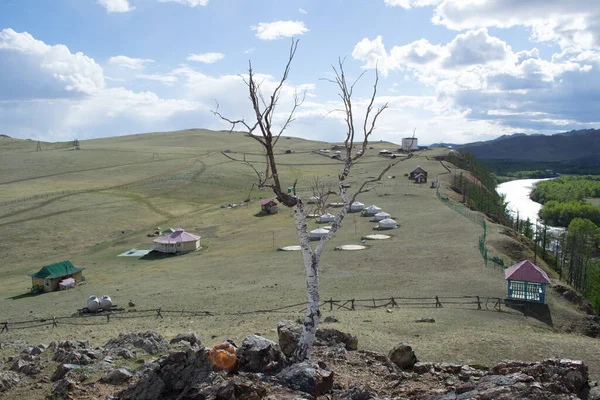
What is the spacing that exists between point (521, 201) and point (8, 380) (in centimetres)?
14249

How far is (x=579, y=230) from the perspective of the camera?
2758 inches

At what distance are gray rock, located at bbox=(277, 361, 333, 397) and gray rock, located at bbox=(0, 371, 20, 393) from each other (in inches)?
265

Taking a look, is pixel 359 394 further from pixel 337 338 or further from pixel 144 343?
pixel 144 343

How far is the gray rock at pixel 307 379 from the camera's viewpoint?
10.0 m

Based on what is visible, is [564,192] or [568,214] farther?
[564,192]

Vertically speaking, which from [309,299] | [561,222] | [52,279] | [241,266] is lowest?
[561,222]

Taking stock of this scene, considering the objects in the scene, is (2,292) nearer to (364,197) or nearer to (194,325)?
(194,325)

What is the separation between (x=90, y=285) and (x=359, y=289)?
69.4ft

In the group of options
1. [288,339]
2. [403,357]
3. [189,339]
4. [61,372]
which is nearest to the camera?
[61,372]

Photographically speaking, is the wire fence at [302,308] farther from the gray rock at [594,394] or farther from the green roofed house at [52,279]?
the gray rock at [594,394]

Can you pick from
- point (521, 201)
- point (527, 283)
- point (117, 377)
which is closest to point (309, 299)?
point (117, 377)

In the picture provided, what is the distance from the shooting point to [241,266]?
1556 inches

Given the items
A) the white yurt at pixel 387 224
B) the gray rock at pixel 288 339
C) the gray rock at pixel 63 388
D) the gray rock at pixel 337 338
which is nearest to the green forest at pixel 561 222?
the white yurt at pixel 387 224

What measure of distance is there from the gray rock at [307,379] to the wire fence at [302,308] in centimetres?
1451
